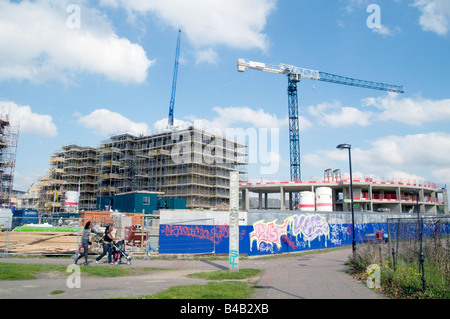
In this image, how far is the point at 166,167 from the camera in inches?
2884

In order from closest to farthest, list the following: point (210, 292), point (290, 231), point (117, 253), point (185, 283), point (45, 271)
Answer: point (210, 292) → point (185, 283) → point (45, 271) → point (117, 253) → point (290, 231)

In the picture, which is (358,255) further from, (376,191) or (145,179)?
(145,179)

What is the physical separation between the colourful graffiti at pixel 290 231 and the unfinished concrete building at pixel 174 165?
140ft

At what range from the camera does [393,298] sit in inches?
347

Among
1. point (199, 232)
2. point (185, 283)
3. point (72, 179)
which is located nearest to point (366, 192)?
point (199, 232)

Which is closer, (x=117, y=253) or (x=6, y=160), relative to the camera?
(x=117, y=253)

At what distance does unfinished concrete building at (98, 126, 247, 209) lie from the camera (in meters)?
70.0

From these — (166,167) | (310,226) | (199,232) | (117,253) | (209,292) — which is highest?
(166,167)

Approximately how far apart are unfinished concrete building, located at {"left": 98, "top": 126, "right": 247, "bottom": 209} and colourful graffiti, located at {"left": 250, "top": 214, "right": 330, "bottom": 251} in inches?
1676

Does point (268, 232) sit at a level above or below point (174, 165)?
below

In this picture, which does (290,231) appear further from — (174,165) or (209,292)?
Answer: (174,165)

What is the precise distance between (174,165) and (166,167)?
122 inches

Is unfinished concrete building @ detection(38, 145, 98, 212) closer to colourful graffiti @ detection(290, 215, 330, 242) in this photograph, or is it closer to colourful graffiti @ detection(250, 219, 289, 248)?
colourful graffiti @ detection(290, 215, 330, 242)

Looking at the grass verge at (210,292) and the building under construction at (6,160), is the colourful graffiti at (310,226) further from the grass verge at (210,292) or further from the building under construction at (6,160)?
the building under construction at (6,160)
